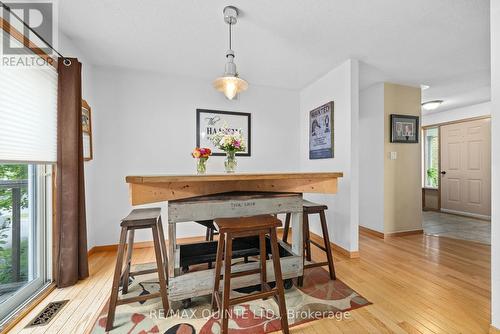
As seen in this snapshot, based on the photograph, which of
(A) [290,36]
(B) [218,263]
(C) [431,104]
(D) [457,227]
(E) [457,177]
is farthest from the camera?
(E) [457,177]

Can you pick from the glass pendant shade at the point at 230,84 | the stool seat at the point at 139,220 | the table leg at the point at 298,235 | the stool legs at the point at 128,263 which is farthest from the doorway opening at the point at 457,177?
the stool legs at the point at 128,263

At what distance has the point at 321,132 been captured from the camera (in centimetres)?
325

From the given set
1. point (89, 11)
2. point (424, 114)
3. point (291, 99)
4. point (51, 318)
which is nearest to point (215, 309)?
point (51, 318)

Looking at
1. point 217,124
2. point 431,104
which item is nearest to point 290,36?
point 217,124

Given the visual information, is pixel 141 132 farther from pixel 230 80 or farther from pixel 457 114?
pixel 457 114

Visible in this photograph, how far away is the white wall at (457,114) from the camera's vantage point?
4527mm

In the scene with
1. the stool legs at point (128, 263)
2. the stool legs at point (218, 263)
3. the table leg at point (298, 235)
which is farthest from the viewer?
the table leg at point (298, 235)

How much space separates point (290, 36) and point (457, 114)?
16.6 ft

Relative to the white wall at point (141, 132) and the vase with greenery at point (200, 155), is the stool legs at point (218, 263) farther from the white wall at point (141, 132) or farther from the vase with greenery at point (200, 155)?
the white wall at point (141, 132)

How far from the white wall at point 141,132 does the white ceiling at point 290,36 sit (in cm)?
25

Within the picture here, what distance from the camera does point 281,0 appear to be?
1753mm

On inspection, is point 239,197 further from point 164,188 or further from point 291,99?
point 291,99

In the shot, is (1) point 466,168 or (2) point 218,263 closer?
(2) point 218,263

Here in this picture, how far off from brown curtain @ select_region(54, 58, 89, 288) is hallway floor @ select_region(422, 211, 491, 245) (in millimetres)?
4887
